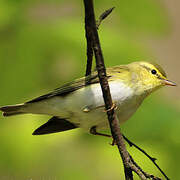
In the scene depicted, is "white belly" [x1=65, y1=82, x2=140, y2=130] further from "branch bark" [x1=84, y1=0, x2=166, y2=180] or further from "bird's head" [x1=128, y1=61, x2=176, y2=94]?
"branch bark" [x1=84, y1=0, x2=166, y2=180]

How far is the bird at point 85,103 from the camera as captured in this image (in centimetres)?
305

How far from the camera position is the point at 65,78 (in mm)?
3508

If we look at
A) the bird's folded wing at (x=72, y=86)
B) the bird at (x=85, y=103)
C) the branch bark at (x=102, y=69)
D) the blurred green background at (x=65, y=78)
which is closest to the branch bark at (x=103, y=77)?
the branch bark at (x=102, y=69)

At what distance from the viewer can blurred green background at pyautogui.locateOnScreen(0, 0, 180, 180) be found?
3307 mm

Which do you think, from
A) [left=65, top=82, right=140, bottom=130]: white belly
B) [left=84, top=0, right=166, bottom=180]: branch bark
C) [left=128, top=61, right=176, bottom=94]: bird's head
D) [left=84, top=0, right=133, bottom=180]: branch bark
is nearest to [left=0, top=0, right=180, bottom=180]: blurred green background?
[left=128, top=61, right=176, bottom=94]: bird's head

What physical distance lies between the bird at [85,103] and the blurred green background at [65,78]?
0.70ft

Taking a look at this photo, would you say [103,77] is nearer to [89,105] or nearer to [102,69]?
[102,69]

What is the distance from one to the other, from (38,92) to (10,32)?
1.69 feet

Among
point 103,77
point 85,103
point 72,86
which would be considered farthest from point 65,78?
point 103,77

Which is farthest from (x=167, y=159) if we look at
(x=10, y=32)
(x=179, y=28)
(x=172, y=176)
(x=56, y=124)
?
(x=179, y=28)

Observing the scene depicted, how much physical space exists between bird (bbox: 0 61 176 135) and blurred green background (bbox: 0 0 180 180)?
0.21 metres

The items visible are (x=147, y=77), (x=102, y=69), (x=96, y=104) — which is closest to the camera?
(x=102, y=69)

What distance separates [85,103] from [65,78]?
0.50m

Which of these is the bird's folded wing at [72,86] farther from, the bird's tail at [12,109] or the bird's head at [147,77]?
the bird's head at [147,77]
